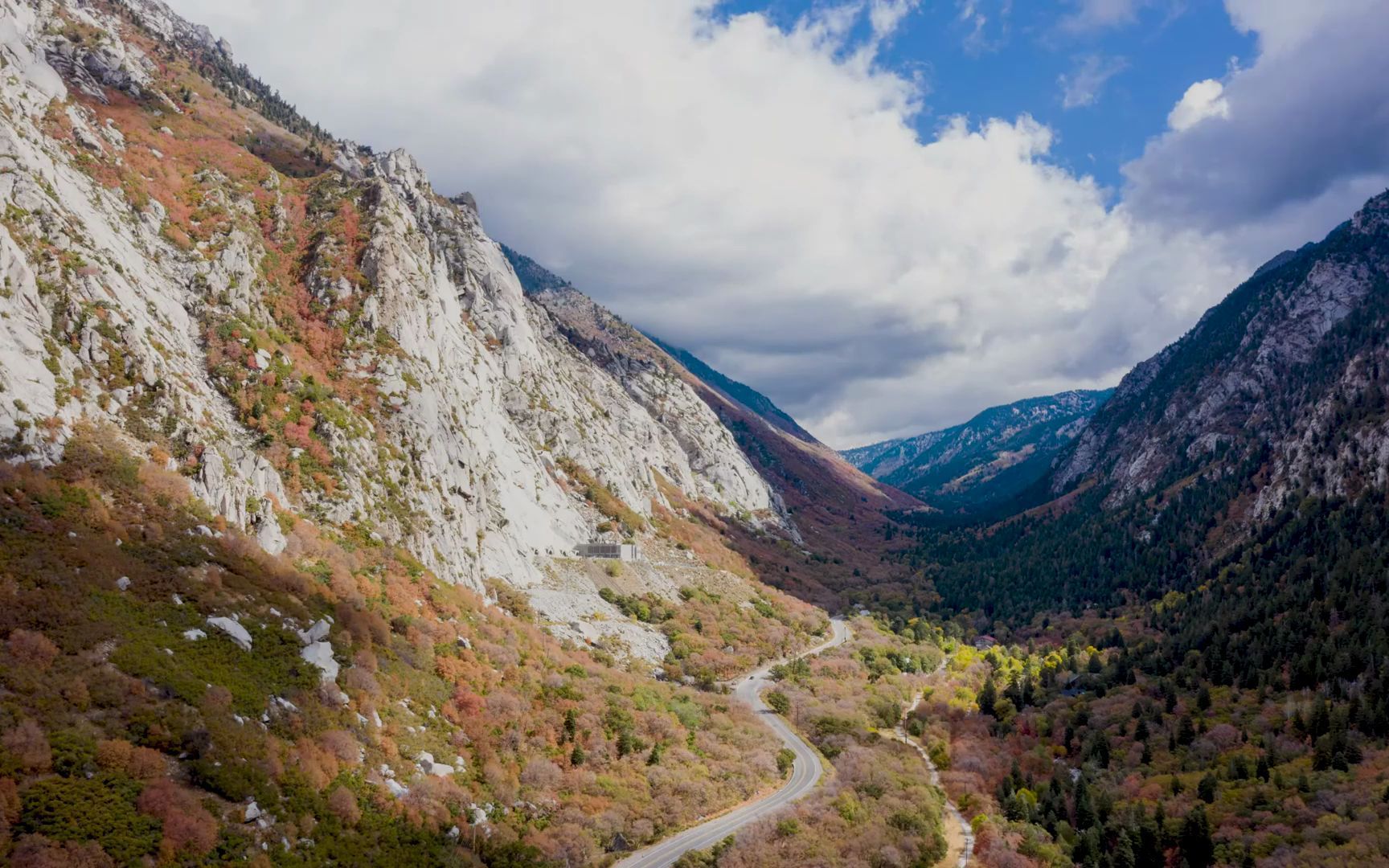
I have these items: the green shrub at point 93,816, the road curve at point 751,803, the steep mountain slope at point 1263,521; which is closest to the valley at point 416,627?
the green shrub at point 93,816

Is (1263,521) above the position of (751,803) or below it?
above

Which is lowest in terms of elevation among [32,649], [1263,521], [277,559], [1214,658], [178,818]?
[1214,658]

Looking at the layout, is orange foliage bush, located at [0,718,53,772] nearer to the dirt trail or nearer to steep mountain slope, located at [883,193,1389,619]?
the dirt trail

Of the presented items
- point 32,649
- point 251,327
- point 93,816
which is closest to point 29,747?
point 93,816

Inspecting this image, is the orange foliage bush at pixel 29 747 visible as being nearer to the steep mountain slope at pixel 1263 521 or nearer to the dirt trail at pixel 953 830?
the dirt trail at pixel 953 830

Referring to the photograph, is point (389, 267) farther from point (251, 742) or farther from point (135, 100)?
point (251, 742)

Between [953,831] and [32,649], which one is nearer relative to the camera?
[32,649]

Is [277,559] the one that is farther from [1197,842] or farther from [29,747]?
[1197,842]

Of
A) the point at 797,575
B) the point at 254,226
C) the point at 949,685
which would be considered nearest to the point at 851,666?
the point at 949,685
